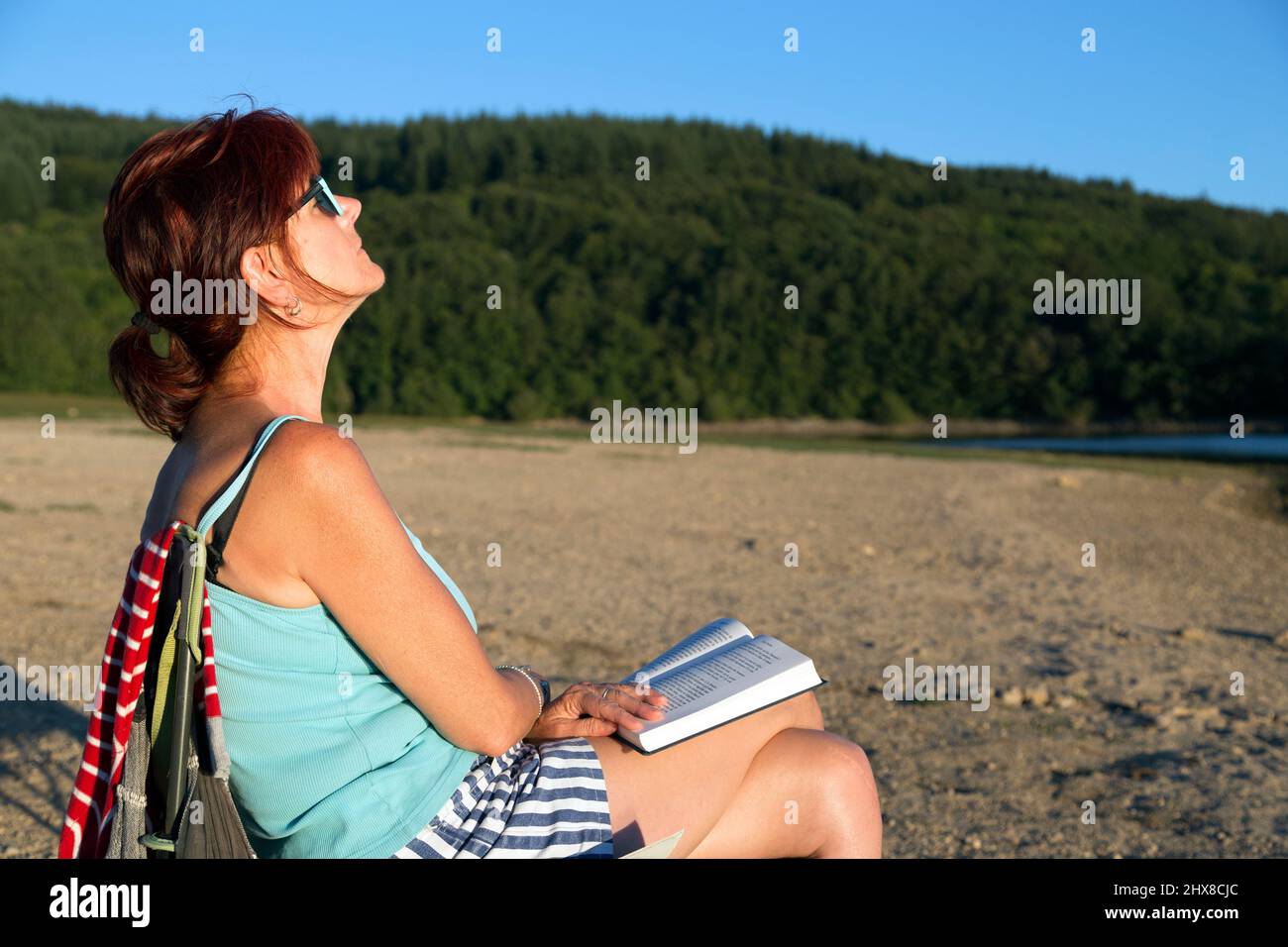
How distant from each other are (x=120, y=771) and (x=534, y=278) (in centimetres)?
6152

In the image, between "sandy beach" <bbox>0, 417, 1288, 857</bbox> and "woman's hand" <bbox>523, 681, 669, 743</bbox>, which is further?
"sandy beach" <bbox>0, 417, 1288, 857</bbox>

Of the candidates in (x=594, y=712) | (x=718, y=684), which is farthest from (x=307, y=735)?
(x=718, y=684)

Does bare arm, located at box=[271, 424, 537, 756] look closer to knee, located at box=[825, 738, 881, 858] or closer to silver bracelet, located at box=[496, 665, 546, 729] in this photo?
silver bracelet, located at box=[496, 665, 546, 729]

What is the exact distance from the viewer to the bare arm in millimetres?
1656

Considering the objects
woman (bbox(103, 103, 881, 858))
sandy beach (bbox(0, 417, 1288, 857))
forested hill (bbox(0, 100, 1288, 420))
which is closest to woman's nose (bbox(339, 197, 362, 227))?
woman (bbox(103, 103, 881, 858))

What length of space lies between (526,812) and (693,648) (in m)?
0.56

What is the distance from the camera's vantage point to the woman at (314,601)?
1688mm

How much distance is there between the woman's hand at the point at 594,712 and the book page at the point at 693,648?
93mm

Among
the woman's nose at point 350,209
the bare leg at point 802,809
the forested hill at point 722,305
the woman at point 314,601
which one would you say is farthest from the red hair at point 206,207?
the forested hill at point 722,305

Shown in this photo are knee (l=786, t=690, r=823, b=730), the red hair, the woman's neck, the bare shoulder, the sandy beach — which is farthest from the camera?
the sandy beach

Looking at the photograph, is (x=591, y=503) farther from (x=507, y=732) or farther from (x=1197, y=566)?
(x=507, y=732)

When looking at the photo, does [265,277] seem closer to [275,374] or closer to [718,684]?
[275,374]

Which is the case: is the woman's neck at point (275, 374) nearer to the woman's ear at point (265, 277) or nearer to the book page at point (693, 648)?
the woman's ear at point (265, 277)
